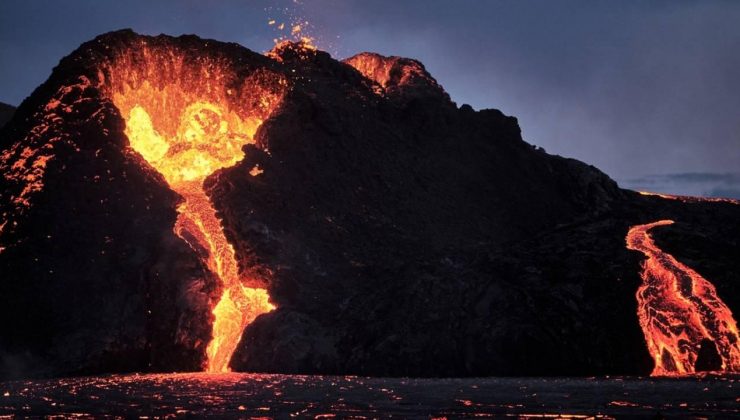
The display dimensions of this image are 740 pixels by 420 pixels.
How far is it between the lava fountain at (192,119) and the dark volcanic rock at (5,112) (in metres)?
75.9

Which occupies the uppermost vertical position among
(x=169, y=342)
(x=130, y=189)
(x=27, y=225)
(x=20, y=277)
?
(x=130, y=189)

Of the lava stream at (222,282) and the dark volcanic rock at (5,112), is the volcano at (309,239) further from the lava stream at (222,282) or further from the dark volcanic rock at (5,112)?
the dark volcanic rock at (5,112)

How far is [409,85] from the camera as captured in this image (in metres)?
78.0

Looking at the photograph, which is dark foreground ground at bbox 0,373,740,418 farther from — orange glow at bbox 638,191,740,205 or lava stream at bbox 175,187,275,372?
orange glow at bbox 638,191,740,205

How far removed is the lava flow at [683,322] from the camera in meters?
44.3

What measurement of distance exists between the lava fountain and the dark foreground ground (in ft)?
60.1

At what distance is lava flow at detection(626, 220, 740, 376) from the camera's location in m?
44.3

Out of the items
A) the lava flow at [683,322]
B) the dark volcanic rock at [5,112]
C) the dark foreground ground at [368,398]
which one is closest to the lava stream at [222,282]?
the dark foreground ground at [368,398]

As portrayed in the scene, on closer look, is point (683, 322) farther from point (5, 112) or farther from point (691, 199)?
point (5, 112)

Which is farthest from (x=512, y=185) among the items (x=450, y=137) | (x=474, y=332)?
(x=474, y=332)

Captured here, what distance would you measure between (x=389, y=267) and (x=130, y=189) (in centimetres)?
2048

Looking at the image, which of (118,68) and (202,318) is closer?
(202,318)

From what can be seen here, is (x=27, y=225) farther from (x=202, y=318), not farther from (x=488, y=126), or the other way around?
→ (x=488, y=126)

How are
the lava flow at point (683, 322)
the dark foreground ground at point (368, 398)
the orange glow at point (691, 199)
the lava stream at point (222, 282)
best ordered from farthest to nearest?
the orange glow at point (691, 199), the lava stream at point (222, 282), the lava flow at point (683, 322), the dark foreground ground at point (368, 398)
